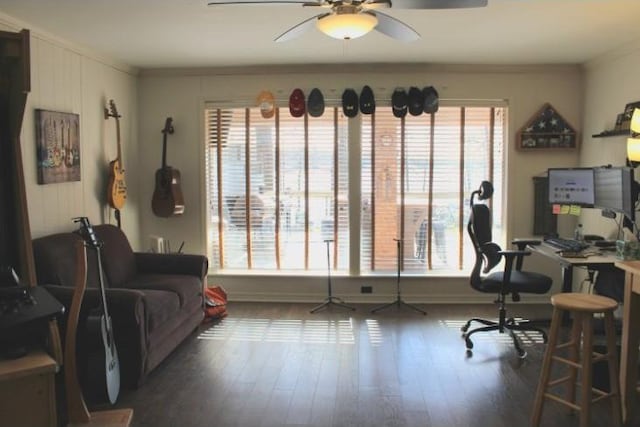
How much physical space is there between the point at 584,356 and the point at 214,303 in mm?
3119

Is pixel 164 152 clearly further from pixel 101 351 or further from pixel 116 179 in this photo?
pixel 101 351

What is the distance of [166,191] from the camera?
5.10 meters

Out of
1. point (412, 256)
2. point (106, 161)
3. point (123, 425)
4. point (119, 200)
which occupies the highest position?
point (106, 161)

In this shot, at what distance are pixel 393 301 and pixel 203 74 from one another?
2920 mm

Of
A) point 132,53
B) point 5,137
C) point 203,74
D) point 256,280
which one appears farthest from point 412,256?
point 5,137

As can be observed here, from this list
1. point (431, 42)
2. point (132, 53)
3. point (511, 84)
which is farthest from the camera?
point (511, 84)

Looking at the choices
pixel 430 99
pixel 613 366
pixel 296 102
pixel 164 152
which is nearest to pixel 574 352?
pixel 613 366

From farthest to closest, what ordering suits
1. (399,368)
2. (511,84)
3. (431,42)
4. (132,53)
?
(511,84), (132,53), (431,42), (399,368)

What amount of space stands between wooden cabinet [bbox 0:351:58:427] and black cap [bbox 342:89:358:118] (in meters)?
3.50

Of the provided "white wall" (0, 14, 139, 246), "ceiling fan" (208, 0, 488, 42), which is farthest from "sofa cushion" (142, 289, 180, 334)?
"ceiling fan" (208, 0, 488, 42)

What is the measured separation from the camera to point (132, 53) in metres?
4.56

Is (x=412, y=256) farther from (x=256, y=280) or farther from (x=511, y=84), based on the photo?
(x=511, y=84)

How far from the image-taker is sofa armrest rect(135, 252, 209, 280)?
441 centimetres

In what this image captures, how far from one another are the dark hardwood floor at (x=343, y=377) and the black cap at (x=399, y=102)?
76.3 inches
